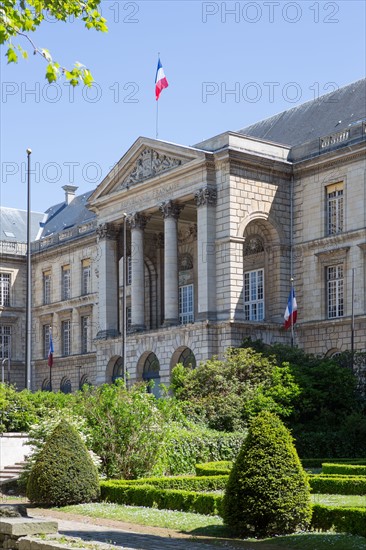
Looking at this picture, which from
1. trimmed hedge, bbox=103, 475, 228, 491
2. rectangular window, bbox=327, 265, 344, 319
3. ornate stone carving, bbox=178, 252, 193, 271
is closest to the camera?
trimmed hedge, bbox=103, 475, 228, 491

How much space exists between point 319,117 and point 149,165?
989cm

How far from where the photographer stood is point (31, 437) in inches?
1043

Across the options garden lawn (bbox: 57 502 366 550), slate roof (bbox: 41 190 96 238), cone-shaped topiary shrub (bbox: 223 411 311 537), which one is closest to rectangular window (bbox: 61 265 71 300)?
slate roof (bbox: 41 190 96 238)

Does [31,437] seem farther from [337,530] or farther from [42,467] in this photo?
[337,530]

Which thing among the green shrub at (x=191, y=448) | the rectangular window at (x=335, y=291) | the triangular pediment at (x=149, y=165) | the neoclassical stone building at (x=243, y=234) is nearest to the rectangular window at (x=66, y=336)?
the neoclassical stone building at (x=243, y=234)

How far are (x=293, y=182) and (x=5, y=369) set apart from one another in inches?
1351

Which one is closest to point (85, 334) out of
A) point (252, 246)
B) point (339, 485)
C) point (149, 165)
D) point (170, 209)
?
point (149, 165)

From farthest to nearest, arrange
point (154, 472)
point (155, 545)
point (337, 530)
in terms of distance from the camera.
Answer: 1. point (154, 472)
2. point (337, 530)
3. point (155, 545)

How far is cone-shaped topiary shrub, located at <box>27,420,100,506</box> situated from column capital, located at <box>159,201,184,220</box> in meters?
28.6

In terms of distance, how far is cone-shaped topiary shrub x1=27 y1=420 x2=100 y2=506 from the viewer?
891 inches

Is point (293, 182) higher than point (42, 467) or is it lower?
higher

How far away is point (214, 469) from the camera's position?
85.3ft

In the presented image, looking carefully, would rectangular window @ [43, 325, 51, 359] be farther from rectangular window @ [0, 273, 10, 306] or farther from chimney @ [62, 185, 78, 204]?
chimney @ [62, 185, 78, 204]

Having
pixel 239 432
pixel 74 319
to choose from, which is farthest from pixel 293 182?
pixel 74 319
